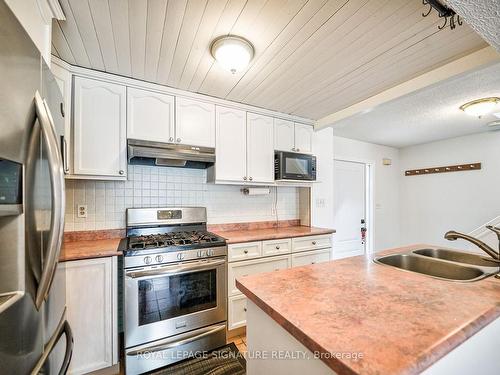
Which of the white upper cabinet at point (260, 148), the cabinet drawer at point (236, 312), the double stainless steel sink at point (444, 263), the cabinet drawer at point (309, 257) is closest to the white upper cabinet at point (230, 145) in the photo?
the white upper cabinet at point (260, 148)

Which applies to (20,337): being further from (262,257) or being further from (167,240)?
(262,257)

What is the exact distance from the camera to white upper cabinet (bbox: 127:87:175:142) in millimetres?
1939

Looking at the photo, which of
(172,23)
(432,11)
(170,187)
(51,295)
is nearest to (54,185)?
(51,295)

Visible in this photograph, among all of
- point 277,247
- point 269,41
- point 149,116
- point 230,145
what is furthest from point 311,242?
point 149,116

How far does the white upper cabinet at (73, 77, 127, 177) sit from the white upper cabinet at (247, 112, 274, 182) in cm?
122

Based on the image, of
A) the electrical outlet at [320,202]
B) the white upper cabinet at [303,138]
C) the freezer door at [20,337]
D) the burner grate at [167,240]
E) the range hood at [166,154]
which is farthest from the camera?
the electrical outlet at [320,202]

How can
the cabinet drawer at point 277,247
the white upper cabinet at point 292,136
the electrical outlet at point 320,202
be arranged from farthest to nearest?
the electrical outlet at point 320,202
the white upper cabinet at point 292,136
the cabinet drawer at point 277,247

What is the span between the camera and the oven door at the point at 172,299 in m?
1.63

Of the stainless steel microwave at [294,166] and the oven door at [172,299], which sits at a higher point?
the stainless steel microwave at [294,166]

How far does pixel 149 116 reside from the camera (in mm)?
2002

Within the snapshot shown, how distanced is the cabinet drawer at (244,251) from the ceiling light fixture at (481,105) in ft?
8.81

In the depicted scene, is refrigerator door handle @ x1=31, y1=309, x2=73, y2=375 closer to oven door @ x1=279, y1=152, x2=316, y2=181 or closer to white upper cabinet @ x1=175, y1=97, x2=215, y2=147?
white upper cabinet @ x1=175, y1=97, x2=215, y2=147

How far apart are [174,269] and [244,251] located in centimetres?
66

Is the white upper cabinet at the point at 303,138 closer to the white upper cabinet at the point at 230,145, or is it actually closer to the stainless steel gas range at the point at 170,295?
the white upper cabinet at the point at 230,145
